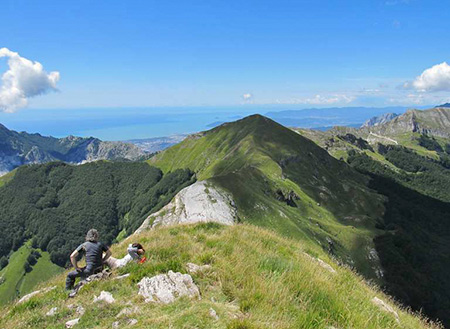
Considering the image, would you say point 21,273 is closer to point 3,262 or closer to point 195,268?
→ point 3,262

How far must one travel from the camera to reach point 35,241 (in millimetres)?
199500

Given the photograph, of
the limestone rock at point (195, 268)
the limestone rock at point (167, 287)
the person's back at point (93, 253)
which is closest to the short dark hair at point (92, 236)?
the person's back at point (93, 253)

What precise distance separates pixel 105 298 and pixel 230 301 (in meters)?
3.91

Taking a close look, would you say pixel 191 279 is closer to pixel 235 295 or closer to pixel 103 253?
pixel 235 295

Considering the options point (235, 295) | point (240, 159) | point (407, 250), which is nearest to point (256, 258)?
point (235, 295)

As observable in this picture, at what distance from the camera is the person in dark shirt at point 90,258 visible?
11419 mm

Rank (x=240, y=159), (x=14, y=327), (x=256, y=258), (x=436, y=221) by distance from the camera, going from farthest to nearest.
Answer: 1. (x=436, y=221)
2. (x=240, y=159)
3. (x=256, y=258)
4. (x=14, y=327)

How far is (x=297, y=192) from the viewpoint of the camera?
98.2 metres

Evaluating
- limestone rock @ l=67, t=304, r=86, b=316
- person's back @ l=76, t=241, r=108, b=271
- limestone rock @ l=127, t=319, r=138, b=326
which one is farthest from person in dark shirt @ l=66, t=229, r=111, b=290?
limestone rock @ l=127, t=319, r=138, b=326

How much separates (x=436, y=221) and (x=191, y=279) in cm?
19275

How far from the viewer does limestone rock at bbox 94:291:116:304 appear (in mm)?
8801

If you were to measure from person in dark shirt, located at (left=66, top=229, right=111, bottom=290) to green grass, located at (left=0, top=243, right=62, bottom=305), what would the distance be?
17250 centimetres

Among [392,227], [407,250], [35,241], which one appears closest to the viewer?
[407,250]

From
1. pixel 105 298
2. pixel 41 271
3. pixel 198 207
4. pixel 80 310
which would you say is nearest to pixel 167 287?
pixel 105 298
